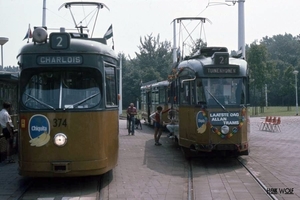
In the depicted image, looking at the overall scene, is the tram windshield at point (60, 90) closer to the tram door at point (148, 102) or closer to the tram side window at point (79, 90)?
the tram side window at point (79, 90)

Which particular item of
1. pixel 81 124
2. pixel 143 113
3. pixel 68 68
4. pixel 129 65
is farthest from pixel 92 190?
pixel 129 65

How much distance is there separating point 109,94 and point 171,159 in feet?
16.4

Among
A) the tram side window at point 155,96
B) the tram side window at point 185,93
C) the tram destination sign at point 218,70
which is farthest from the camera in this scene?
the tram side window at point 155,96

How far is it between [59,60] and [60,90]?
0.62m

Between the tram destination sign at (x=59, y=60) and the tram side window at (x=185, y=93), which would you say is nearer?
the tram destination sign at (x=59, y=60)

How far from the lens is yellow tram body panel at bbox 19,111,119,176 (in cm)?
930

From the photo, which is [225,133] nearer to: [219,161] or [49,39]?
[219,161]

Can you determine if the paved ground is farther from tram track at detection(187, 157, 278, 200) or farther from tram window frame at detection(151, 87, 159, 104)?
tram window frame at detection(151, 87, 159, 104)

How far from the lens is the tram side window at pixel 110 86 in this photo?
10.0 meters

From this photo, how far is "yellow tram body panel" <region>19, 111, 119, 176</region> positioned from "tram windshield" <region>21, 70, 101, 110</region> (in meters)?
0.23

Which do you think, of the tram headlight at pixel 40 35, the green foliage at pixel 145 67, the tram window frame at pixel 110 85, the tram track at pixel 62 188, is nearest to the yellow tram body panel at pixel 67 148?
the tram track at pixel 62 188

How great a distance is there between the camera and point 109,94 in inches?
402

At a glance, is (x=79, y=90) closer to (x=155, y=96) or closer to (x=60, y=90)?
(x=60, y=90)

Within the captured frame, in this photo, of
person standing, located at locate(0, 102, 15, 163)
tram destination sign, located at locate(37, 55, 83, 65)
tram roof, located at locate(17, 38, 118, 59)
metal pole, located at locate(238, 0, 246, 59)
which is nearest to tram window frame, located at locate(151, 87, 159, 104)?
metal pole, located at locate(238, 0, 246, 59)
